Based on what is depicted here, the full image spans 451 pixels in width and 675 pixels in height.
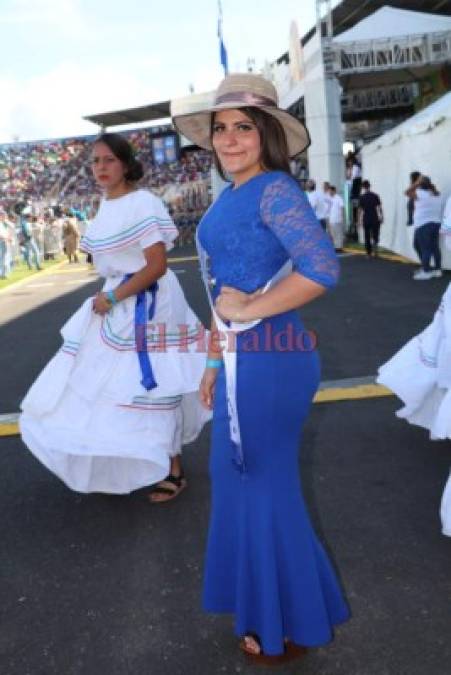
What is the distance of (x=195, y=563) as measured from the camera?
2.92 metres

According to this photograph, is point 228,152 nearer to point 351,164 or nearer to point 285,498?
point 285,498

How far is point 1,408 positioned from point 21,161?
33109 mm

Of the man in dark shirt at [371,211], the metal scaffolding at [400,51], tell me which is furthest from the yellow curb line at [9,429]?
the metal scaffolding at [400,51]

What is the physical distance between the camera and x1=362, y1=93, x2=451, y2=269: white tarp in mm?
11070

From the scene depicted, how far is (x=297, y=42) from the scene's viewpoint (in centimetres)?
2009

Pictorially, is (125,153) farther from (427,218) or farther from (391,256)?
(391,256)

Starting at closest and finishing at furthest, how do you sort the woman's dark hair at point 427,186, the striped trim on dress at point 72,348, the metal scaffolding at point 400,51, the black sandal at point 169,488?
the striped trim on dress at point 72,348, the black sandal at point 169,488, the woman's dark hair at point 427,186, the metal scaffolding at point 400,51

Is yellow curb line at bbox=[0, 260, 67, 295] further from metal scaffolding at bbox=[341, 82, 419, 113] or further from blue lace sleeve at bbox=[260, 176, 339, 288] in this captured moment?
blue lace sleeve at bbox=[260, 176, 339, 288]

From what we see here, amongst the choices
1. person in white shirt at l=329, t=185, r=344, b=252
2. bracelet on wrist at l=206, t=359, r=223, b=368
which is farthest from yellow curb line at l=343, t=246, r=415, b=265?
bracelet on wrist at l=206, t=359, r=223, b=368

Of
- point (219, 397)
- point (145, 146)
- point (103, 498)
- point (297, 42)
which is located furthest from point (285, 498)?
point (145, 146)

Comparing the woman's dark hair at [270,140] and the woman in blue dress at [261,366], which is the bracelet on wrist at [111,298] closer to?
the woman in blue dress at [261,366]

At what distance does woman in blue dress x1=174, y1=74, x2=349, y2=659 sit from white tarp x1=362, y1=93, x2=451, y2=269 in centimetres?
961

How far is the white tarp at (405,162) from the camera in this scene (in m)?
11.1

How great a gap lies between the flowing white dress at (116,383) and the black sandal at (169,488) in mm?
248
